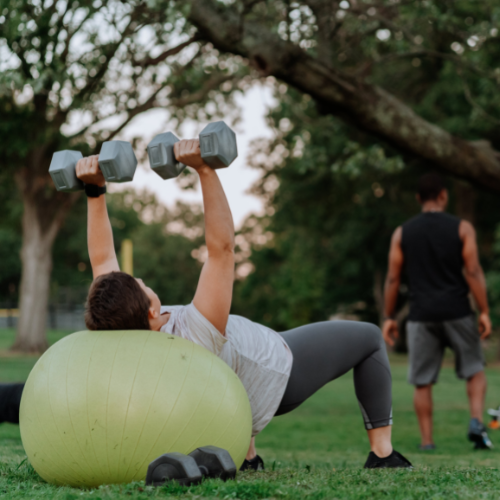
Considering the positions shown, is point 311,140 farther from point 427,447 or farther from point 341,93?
point 427,447

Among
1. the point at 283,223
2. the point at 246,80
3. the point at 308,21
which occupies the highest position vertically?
the point at 246,80

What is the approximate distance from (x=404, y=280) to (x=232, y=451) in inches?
1148

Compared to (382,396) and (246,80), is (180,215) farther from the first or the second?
(382,396)

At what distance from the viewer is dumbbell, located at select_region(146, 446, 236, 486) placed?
2609mm

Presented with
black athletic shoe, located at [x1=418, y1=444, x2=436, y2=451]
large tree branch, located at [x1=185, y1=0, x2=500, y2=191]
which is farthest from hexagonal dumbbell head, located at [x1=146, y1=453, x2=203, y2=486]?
large tree branch, located at [x1=185, y1=0, x2=500, y2=191]

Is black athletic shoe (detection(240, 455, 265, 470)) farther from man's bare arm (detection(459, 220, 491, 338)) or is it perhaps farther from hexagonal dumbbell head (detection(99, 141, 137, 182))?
man's bare arm (detection(459, 220, 491, 338))

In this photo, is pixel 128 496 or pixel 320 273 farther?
pixel 320 273

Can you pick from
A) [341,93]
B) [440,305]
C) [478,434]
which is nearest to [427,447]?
[478,434]

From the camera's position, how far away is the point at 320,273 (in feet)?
117

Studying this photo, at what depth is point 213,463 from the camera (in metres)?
2.75

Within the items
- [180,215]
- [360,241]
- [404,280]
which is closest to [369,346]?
[360,241]

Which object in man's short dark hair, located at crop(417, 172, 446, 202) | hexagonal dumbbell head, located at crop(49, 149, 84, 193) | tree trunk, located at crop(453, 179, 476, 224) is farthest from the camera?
tree trunk, located at crop(453, 179, 476, 224)

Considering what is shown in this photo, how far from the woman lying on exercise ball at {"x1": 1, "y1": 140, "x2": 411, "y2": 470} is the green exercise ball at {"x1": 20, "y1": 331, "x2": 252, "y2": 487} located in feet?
0.54

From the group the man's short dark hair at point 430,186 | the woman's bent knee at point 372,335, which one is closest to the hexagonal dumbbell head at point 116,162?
the woman's bent knee at point 372,335
